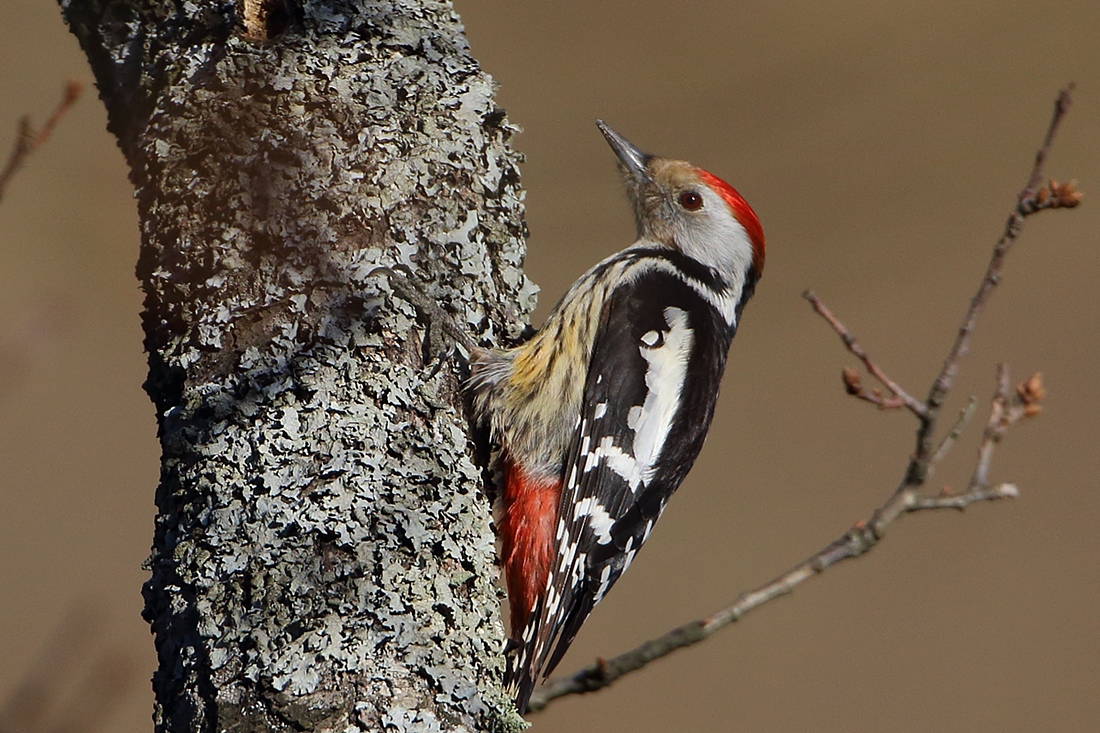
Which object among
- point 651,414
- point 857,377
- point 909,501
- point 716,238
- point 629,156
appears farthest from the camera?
point 629,156

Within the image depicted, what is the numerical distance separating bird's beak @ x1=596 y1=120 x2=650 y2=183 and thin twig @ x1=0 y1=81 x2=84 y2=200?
→ 186cm

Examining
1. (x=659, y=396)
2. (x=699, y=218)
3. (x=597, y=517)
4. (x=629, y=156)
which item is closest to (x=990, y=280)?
(x=659, y=396)

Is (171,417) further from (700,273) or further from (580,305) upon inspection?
(700,273)

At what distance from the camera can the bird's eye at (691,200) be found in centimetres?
321

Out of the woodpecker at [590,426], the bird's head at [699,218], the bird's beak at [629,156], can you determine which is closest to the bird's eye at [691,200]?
the bird's head at [699,218]

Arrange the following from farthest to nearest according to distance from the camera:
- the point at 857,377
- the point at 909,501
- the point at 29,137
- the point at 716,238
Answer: the point at 716,238
the point at 857,377
the point at 909,501
the point at 29,137

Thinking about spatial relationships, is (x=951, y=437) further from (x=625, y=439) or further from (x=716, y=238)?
(x=716, y=238)

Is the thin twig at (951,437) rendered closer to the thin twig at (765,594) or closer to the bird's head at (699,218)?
the thin twig at (765,594)

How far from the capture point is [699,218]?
321 cm

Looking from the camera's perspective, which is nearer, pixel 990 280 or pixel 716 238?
pixel 990 280

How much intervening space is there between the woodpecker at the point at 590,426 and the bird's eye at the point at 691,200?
29cm

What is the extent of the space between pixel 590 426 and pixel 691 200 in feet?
3.27

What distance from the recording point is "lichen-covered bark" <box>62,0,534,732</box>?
1.60 meters

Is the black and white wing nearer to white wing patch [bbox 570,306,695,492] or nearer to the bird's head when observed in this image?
white wing patch [bbox 570,306,695,492]
